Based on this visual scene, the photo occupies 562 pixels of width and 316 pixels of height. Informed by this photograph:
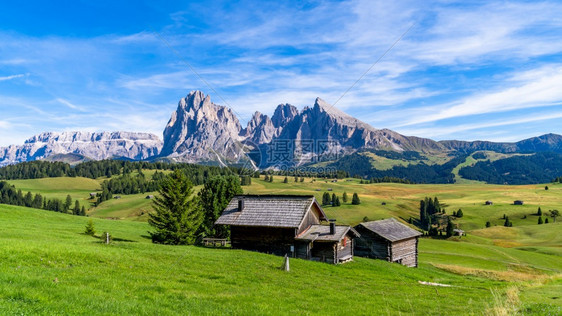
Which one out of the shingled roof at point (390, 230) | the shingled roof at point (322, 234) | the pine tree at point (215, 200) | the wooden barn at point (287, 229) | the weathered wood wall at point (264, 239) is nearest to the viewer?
the shingled roof at point (322, 234)

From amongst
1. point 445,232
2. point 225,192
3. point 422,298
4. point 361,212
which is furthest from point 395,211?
point 422,298

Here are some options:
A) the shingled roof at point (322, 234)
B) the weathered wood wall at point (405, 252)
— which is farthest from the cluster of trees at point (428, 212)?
the shingled roof at point (322, 234)

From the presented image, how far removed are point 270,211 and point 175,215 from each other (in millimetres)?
12955

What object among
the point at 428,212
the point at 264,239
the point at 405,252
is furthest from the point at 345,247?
the point at 428,212

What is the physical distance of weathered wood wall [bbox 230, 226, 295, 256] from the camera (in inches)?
1492

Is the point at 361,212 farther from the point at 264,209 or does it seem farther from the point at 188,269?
the point at 188,269

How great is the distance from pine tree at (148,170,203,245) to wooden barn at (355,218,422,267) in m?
24.4

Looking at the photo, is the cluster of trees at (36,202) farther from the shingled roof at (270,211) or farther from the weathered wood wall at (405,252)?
the weathered wood wall at (405,252)

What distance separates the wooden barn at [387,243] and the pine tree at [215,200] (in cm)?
2111

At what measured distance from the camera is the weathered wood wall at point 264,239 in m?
37.9

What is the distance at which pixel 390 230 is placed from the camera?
47.7m

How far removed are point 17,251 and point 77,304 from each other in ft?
34.7

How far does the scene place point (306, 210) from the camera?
3794 centimetres

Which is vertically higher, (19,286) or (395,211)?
(19,286)
